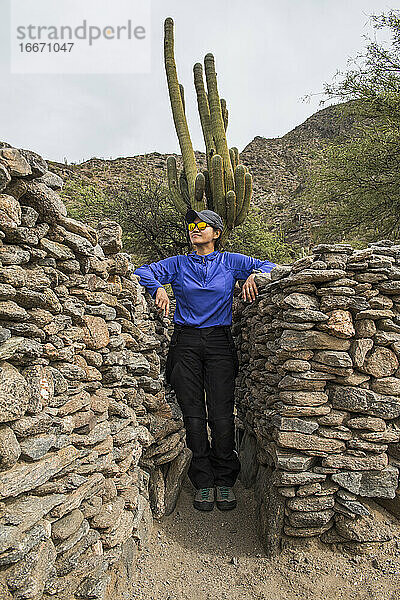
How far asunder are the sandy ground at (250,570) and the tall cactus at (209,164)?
19.3 feet

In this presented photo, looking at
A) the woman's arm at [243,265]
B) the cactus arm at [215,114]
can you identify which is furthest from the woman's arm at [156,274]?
the cactus arm at [215,114]

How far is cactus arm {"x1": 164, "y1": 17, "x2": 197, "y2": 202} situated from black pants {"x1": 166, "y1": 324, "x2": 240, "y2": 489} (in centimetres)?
521

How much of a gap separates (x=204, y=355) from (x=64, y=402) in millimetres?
1734

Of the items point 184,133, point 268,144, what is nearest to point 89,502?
point 184,133

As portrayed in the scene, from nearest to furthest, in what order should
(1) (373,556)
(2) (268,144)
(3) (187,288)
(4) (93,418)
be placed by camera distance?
(4) (93,418) < (1) (373,556) < (3) (187,288) < (2) (268,144)

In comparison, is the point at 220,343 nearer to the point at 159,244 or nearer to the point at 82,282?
the point at 82,282

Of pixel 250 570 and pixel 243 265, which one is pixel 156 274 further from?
pixel 250 570

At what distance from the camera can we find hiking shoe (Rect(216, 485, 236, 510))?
4148 millimetres

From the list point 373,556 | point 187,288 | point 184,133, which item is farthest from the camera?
point 184,133

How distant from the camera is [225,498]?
4.18 metres

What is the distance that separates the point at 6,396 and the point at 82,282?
3.47ft

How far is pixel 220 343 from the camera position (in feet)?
13.8

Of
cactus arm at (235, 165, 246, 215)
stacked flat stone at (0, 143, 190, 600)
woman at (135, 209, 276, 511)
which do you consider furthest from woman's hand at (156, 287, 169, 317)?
cactus arm at (235, 165, 246, 215)

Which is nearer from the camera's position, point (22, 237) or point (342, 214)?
Result: point (22, 237)
